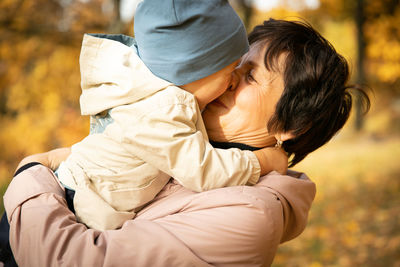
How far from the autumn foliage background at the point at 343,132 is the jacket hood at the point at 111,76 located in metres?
4.32

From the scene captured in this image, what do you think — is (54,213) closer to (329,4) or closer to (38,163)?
(38,163)

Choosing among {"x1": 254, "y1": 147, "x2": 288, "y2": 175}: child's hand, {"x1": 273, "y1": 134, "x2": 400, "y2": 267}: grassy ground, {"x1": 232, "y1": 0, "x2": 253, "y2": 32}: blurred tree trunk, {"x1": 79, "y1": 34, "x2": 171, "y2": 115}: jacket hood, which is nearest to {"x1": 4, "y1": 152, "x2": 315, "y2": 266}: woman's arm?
{"x1": 254, "y1": 147, "x2": 288, "y2": 175}: child's hand

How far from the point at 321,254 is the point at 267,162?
4.37m

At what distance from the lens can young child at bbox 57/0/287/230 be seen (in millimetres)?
1416

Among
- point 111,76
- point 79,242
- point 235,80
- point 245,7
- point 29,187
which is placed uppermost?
point 111,76

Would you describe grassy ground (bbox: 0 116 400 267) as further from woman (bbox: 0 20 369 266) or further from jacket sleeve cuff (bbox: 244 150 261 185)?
jacket sleeve cuff (bbox: 244 150 261 185)

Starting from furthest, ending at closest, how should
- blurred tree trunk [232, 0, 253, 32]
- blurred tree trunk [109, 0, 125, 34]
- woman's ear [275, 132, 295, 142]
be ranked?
blurred tree trunk [232, 0, 253, 32]
blurred tree trunk [109, 0, 125, 34]
woman's ear [275, 132, 295, 142]

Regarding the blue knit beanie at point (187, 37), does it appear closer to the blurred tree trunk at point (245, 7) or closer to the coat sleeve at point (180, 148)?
the coat sleeve at point (180, 148)

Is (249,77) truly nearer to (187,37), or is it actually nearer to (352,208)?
(187,37)

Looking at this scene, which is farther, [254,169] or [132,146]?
[254,169]

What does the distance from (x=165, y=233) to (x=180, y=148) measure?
12.7 inches

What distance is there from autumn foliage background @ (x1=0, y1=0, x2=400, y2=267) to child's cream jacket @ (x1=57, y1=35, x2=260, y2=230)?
14.2 feet

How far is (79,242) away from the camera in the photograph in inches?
56.1

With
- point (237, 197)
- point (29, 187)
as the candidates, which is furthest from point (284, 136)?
point (29, 187)
